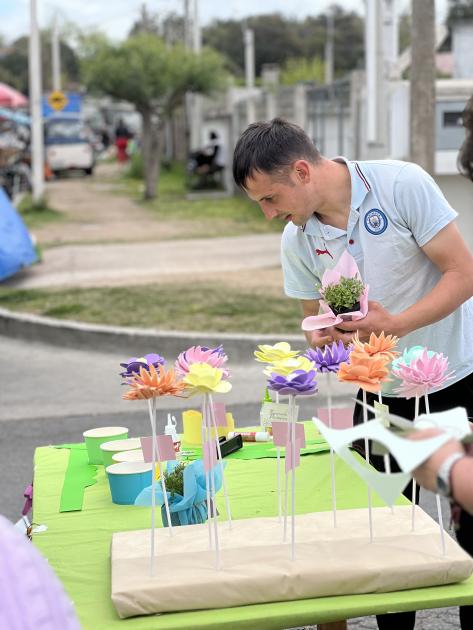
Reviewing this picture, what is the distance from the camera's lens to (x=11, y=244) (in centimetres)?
1187

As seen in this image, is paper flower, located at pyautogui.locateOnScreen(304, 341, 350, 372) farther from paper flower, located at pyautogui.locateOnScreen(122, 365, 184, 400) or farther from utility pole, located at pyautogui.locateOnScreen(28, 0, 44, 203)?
utility pole, located at pyautogui.locateOnScreen(28, 0, 44, 203)

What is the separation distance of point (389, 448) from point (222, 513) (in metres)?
1.22

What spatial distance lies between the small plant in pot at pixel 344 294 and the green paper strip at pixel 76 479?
956mm

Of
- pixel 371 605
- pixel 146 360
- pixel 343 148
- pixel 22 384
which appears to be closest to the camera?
pixel 371 605

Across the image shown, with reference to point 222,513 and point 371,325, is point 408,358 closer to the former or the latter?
point 371,325

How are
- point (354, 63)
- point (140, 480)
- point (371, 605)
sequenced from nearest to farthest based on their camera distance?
point (371, 605) → point (140, 480) → point (354, 63)

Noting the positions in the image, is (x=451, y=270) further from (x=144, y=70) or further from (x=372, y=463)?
(x=144, y=70)

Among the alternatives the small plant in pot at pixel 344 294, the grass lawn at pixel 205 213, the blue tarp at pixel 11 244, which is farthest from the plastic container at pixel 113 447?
the grass lawn at pixel 205 213

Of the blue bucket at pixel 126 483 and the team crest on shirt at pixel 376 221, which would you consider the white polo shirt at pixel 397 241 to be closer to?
the team crest on shirt at pixel 376 221

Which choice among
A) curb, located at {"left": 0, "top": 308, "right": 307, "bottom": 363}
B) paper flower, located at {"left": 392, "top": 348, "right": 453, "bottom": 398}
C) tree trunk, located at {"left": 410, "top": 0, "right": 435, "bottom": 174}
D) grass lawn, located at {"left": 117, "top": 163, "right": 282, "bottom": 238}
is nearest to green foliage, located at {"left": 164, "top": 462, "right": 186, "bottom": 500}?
paper flower, located at {"left": 392, "top": 348, "right": 453, "bottom": 398}

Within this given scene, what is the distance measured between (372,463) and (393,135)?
27.5 feet

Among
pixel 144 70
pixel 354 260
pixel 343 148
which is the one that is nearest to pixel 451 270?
pixel 354 260

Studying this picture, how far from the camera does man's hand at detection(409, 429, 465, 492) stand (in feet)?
5.77

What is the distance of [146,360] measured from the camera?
115 inches
